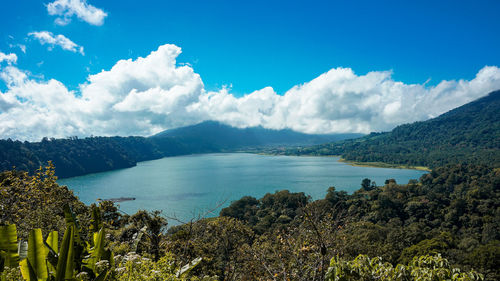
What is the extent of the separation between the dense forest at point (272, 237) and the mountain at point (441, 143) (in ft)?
169

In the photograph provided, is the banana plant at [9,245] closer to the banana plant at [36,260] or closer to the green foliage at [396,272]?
the banana plant at [36,260]

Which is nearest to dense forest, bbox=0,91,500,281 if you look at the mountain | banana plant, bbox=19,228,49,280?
banana plant, bbox=19,228,49,280

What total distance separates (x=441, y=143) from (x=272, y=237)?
571 ft

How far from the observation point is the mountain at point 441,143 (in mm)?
110744

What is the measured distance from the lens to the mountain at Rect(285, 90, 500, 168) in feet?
363

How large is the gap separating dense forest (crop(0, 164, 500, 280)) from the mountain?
51.5 m

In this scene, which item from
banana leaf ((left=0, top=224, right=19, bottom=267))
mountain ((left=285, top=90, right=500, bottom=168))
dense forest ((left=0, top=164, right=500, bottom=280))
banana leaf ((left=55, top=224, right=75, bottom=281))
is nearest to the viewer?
banana leaf ((left=55, top=224, right=75, bottom=281))

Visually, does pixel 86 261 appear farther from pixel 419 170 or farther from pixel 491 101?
pixel 491 101

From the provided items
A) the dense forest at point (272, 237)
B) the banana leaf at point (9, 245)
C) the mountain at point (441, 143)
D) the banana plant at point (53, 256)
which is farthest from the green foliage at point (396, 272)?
the mountain at point (441, 143)

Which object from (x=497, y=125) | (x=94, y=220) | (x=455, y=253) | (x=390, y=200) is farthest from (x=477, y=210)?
(x=497, y=125)

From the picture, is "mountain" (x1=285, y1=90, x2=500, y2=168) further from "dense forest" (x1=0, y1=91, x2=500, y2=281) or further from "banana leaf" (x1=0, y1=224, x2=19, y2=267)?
Answer: "banana leaf" (x1=0, y1=224, x2=19, y2=267)

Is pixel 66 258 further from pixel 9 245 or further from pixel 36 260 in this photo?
pixel 9 245

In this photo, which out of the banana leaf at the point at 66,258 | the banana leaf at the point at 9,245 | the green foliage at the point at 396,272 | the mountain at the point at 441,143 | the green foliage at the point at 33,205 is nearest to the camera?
the banana leaf at the point at 66,258

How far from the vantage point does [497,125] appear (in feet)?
488
